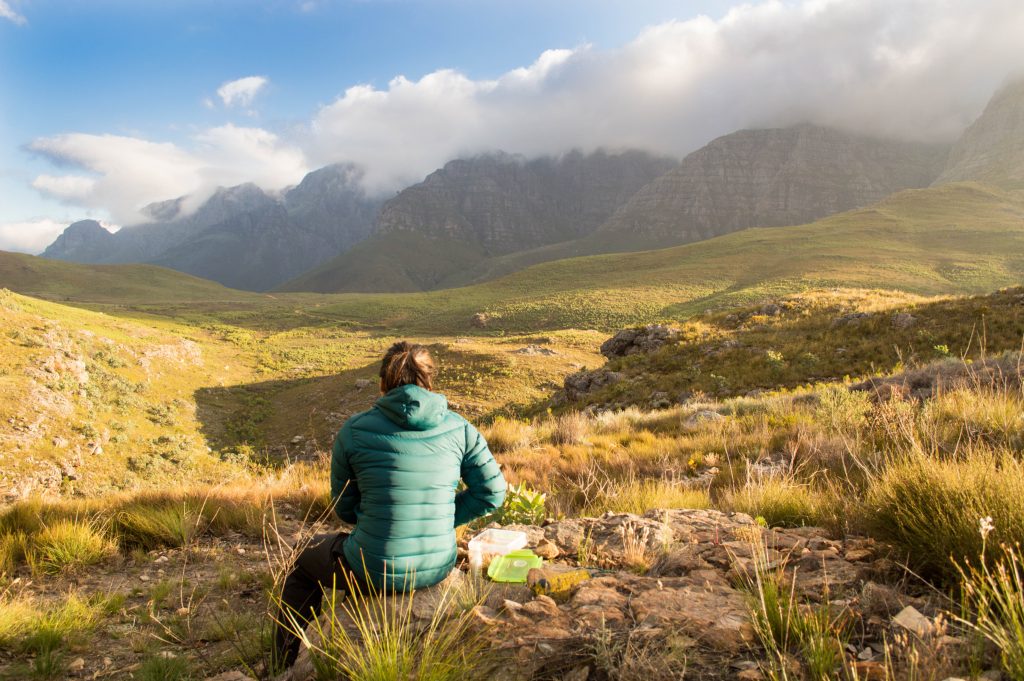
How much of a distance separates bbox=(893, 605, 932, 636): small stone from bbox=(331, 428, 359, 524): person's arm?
306 centimetres

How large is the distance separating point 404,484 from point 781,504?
356cm

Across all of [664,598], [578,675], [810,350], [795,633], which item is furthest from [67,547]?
[810,350]

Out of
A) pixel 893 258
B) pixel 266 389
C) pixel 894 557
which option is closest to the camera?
pixel 894 557

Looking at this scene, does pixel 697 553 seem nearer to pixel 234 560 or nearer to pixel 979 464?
pixel 979 464

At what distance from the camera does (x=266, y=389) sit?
29.8m

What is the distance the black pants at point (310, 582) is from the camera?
10.7 feet

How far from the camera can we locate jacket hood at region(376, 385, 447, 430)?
127 inches

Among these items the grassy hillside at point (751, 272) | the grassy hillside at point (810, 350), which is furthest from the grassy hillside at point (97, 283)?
the grassy hillside at point (810, 350)

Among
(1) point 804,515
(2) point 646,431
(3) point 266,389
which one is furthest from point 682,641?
(3) point 266,389

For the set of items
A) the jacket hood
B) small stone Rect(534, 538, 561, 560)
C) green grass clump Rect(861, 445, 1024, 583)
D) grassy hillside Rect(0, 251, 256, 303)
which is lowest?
small stone Rect(534, 538, 561, 560)

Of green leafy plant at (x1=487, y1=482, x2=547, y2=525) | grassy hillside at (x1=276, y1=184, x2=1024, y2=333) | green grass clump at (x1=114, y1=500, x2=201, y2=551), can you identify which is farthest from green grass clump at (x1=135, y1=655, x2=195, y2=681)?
grassy hillside at (x1=276, y1=184, x2=1024, y2=333)

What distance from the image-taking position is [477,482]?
3.63m

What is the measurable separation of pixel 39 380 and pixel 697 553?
75.2 feet

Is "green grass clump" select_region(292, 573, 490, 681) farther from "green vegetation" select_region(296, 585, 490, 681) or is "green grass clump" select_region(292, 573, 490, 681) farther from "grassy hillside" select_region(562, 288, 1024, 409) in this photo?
"grassy hillside" select_region(562, 288, 1024, 409)
